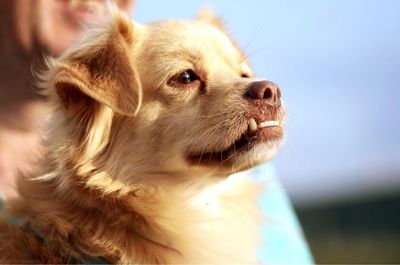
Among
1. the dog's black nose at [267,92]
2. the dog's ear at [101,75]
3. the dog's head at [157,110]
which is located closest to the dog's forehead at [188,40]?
the dog's head at [157,110]

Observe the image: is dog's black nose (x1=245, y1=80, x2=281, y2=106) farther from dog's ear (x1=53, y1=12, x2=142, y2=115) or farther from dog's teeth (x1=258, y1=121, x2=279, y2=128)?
dog's ear (x1=53, y1=12, x2=142, y2=115)

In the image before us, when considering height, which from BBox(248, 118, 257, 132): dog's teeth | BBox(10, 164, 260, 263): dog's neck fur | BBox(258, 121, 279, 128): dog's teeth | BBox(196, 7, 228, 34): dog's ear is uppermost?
BBox(196, 7, 228, 34): dog's ear

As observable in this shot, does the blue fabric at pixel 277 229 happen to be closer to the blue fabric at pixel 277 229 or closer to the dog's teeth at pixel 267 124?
the blue fabric at pixel 277 229

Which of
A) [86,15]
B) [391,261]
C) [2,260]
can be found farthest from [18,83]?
[391,261]

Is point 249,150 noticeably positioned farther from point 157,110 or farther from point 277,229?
point 277,229

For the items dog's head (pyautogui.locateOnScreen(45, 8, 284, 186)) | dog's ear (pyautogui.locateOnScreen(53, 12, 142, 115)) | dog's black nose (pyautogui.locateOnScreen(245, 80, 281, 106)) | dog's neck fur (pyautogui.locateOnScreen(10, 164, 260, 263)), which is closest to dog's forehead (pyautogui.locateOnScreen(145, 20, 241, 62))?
dog's head (pyautogui.locateOnScreen(45, 8, 284, 186))

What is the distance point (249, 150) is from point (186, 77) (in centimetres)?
39

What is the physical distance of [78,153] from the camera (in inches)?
99.8

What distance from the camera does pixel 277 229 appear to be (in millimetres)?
3340

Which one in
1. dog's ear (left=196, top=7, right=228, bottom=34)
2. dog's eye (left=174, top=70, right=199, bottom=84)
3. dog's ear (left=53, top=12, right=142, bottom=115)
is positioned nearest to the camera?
dog's ear (left=53, top=12, right=142, bottom=115)

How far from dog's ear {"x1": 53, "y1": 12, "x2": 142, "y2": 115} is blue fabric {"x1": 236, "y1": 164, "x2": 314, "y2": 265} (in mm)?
907

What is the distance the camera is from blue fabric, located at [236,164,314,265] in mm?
3205

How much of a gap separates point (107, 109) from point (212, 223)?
0.61 metres

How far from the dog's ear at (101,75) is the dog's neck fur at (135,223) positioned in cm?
32
